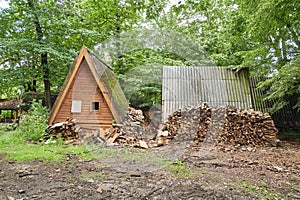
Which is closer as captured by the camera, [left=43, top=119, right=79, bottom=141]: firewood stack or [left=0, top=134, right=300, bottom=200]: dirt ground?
[left=0, top=134, right=300, bottom=200]: dirt ground

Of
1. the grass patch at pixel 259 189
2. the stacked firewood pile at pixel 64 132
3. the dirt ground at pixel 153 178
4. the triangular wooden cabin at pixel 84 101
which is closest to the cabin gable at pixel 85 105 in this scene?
the triangular wooden cabin at pixel 84 101

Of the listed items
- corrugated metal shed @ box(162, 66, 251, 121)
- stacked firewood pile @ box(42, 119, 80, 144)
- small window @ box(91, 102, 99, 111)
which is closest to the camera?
stacked firewood pile @ box(42, 119, 80, 144)

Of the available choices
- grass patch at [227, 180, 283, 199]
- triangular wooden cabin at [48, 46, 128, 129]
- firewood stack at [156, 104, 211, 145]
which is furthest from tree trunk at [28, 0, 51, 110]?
grass patch at [227, 180, 283, 199]

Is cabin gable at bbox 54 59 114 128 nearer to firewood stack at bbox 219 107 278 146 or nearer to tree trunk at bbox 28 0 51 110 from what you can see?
firewood stack at bbox 219 107 278 146

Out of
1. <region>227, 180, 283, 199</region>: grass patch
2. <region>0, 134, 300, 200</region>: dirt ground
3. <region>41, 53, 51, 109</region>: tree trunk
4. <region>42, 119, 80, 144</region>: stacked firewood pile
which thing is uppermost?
<region>41, 53, 51, 109</region>: tree trunk

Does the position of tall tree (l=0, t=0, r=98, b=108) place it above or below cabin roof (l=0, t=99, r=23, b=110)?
above

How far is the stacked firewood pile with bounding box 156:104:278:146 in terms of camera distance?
536 cm

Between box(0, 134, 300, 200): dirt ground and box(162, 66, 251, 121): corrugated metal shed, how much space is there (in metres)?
3.77

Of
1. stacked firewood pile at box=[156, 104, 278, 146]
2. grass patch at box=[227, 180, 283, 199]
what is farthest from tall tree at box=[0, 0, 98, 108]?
grass patch at box=[227, 180, 283, 199]

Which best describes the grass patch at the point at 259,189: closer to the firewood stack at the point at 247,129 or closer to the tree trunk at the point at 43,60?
the firewood stack at the point at 247,129

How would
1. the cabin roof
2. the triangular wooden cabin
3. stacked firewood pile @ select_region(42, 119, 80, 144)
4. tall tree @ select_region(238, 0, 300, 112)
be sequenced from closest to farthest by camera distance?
tall tree @ select_region(238, 0, 300, 112)
stacked firewood pile @ select_region(42, 119, 80, 144)
the triangular wooden cabin
the cabin roof

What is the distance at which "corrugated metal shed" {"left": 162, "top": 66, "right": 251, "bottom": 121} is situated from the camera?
7.70 metres

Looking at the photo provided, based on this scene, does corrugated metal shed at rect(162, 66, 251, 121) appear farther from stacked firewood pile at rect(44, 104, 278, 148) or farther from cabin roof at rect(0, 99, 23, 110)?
cabin roof at rect(0, 99, 23, 110)

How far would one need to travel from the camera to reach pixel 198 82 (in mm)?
8297
